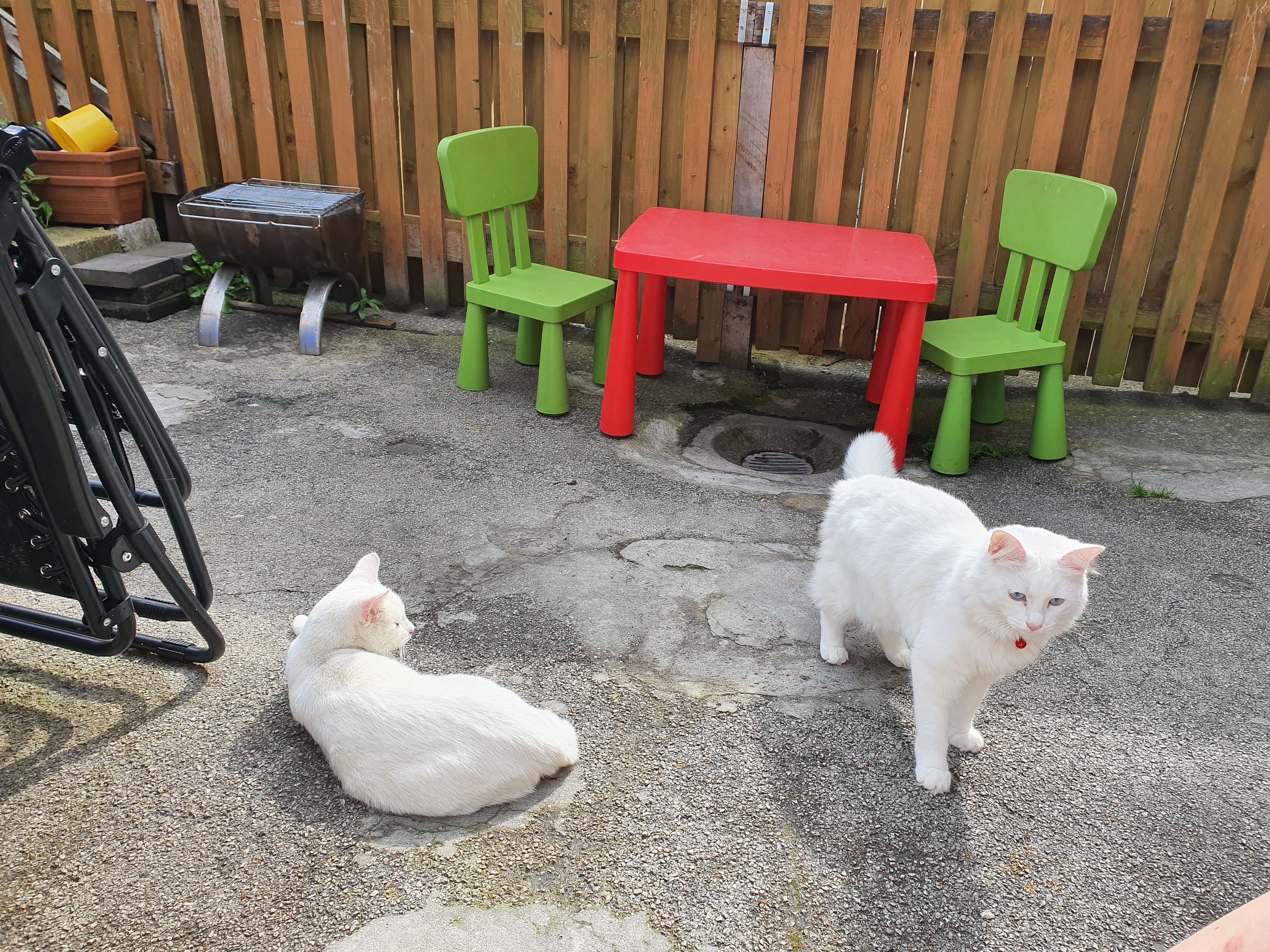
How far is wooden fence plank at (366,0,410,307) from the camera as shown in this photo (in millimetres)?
5016

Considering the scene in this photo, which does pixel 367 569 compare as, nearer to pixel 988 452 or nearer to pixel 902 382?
pixel 902 382

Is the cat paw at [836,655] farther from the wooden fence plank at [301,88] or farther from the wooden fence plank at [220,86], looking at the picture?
the wooden fence plank at [220,86]

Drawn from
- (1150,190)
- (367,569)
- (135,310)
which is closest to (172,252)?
(135,310)

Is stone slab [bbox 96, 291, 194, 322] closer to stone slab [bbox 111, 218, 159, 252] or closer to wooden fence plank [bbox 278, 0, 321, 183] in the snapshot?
stone slab [bbox 111, 218, 159, 252]

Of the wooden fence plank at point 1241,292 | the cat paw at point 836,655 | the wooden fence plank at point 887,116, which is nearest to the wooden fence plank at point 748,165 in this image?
the wooden fence plank at point 887,116

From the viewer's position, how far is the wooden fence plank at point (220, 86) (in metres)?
5.22

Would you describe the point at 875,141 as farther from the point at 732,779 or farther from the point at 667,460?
the point at 732,779

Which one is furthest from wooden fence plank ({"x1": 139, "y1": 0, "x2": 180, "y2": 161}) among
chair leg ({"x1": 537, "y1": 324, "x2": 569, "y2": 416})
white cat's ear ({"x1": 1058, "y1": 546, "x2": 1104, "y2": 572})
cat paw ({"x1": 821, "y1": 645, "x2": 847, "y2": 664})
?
white cat's ear ({"x1": 1058, "y1": 546, "x2": 1104, "y2": 572})

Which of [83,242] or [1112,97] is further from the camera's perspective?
[83,242]

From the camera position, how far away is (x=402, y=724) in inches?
81.0

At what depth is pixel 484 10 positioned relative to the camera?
486 cm

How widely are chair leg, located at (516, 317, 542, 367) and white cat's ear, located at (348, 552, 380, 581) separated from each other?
253cm

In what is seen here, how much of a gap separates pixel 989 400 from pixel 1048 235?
786 mm

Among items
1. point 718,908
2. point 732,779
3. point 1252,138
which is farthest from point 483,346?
point 1252,138
